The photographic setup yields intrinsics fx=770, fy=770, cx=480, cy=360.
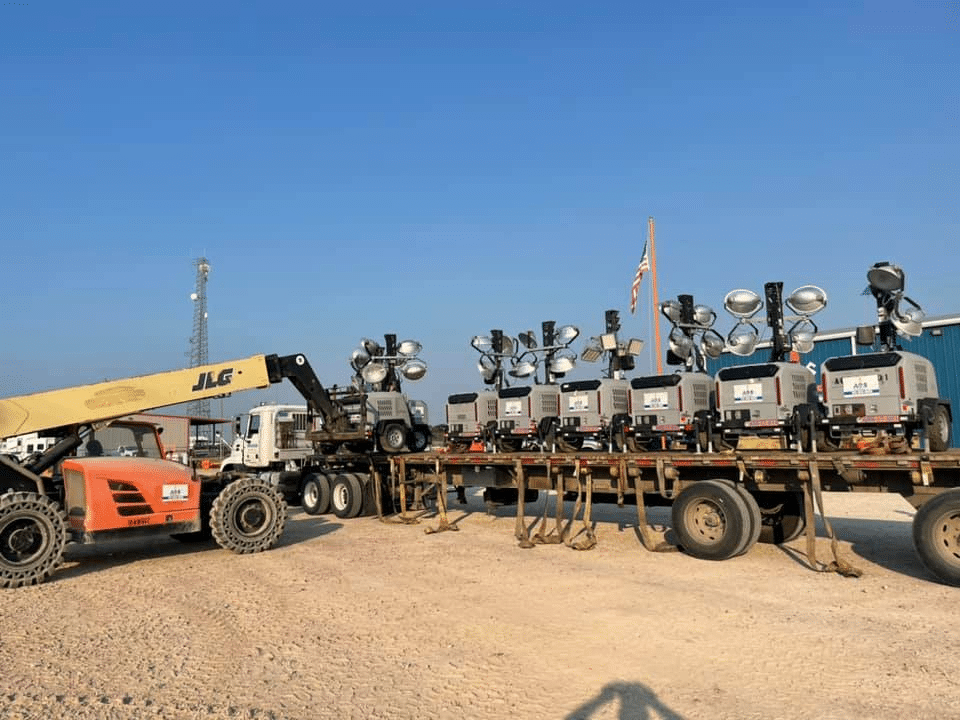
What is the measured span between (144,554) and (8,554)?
9.80 ft

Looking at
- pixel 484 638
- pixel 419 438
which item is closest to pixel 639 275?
pixel 419 438

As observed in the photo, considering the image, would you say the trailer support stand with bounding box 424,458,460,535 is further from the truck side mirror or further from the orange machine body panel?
the truck side mirror

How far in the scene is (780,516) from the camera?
13.4 m

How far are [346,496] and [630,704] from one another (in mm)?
14162

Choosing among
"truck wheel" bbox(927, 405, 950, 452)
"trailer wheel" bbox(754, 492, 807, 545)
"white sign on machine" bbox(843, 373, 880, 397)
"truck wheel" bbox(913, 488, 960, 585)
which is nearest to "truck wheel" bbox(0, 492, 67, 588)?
"trailer wheel" bbox(754, 492, 807, 545)

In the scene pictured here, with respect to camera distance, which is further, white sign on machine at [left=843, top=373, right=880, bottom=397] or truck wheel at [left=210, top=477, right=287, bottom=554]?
truck wheel at [left=210, top=477, right=287, bottom=554]

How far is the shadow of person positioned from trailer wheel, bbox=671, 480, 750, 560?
574cm

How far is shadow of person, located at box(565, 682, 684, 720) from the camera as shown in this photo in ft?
18.7

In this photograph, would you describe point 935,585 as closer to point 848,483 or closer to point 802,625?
point 848,483

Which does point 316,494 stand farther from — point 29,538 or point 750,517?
point 750,517

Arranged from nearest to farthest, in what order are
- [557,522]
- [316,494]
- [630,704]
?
[630,704] < [557,522] < [316,494]

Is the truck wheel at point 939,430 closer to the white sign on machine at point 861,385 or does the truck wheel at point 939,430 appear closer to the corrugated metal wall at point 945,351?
the white sign on machine at point 861,385

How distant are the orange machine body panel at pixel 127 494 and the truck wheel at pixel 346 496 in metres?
6.57

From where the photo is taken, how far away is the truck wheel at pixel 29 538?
10750 mm
